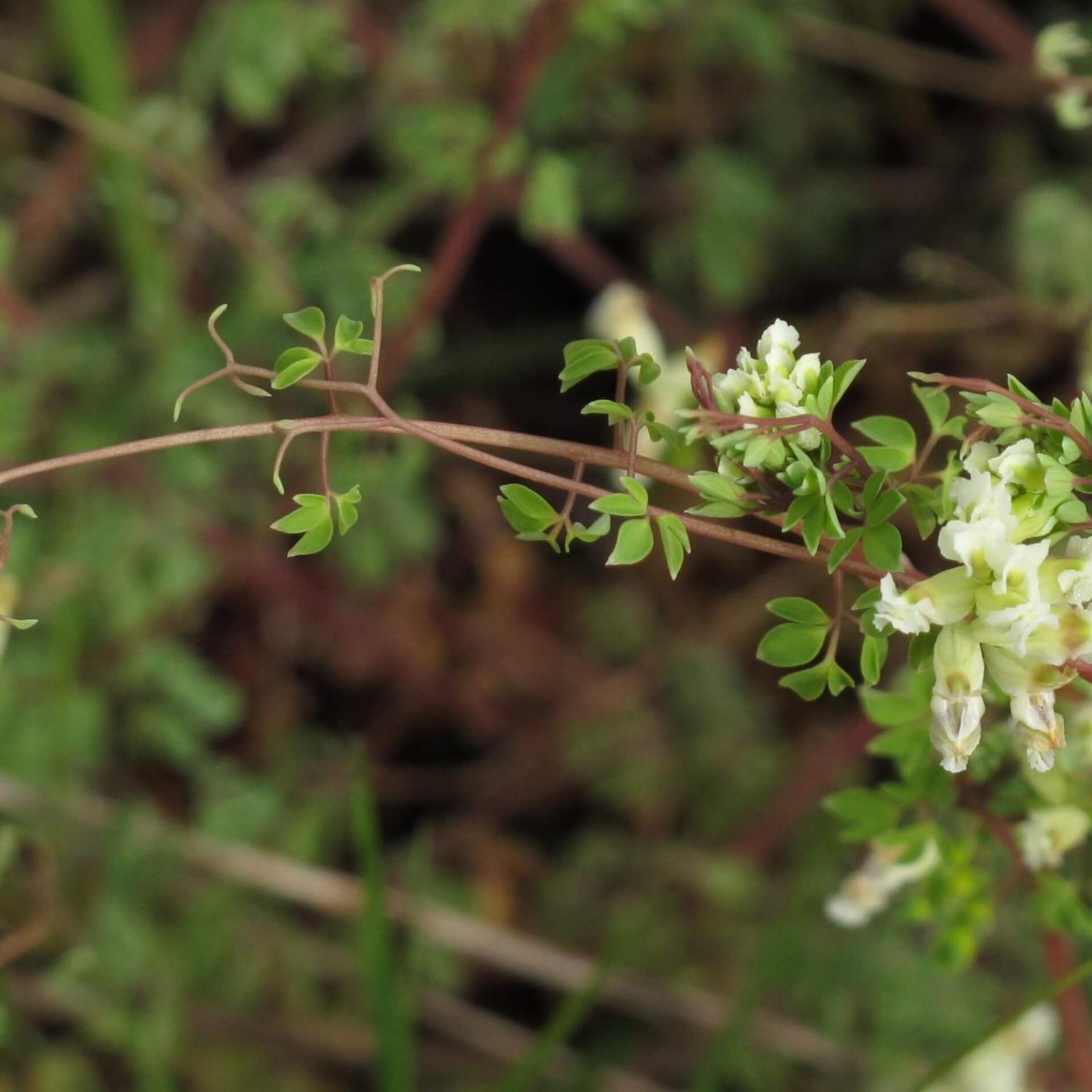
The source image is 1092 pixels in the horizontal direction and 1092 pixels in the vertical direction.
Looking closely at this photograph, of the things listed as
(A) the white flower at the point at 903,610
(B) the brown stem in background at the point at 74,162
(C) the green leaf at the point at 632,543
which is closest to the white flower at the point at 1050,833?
(A) the white flower at the point at 903,610

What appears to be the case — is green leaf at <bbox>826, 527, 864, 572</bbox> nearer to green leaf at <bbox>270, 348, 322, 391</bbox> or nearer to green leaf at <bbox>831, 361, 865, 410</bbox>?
green leaf at <bbox>831, 361, 865, 410</bbox>

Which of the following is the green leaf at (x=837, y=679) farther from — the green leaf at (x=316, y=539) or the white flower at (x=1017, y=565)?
the green leaf at (x=316, y=539)

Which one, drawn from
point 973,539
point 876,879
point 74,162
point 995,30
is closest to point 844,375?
point 973,539

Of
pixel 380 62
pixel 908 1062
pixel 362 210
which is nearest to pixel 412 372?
pixel 362 210

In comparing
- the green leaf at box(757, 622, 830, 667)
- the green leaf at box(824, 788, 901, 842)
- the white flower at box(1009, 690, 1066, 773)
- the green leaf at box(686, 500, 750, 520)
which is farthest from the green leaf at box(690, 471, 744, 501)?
the green leaf at box(824, 788, 901, 842)

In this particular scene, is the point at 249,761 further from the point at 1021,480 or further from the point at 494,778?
the point at 1021,480

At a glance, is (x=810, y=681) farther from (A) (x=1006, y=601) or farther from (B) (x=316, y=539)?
(B) (x=316, y=539)
